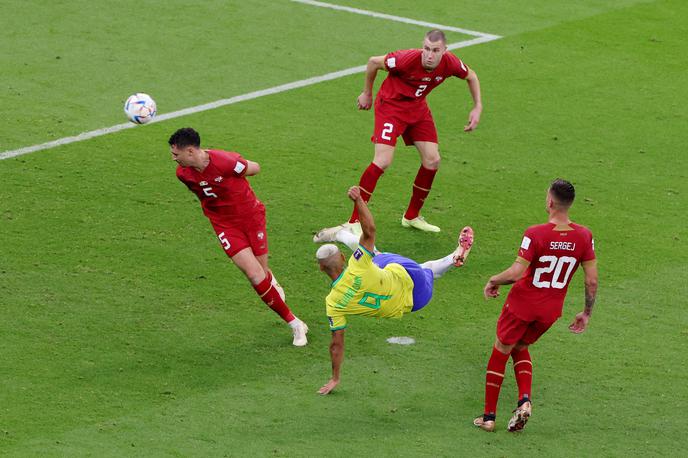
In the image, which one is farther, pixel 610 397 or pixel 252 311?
pixel 252 311

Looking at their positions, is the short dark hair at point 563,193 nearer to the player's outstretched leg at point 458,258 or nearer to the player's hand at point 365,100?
the player's outstretched leg at point 458,258

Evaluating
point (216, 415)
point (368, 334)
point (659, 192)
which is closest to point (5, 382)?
point (216, 415)

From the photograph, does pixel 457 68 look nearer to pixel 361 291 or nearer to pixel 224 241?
pixel 224 241

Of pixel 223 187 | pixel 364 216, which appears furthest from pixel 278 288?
pixel 364 216

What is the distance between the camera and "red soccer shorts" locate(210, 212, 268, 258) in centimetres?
1140

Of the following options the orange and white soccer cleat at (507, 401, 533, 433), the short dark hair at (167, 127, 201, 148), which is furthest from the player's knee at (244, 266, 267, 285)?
the orange and white soccer cleat at (507, 401, 533, 433)

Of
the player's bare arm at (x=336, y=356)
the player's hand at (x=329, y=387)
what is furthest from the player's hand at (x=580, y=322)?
the player's hand at (x=329, y=387)

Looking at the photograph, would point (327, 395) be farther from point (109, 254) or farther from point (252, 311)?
point (109, 254)

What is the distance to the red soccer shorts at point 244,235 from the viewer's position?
1140 cm

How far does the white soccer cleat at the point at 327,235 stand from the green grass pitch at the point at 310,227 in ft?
0.93

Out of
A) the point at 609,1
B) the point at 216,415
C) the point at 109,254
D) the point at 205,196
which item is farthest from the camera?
the point at 609,1

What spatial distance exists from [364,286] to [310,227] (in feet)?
12.5

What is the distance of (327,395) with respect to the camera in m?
10.4

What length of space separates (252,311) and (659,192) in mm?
5776
